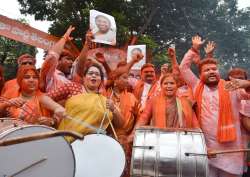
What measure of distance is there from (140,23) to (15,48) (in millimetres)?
5417

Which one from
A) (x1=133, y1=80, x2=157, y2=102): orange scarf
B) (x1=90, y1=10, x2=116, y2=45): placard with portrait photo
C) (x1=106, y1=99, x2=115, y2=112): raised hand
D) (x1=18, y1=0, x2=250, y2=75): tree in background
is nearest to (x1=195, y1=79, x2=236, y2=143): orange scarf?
(x1=106, y1=99, x2=115, y2=112): raised hand

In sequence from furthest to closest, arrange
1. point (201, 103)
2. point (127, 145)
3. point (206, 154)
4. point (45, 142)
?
point (201, 103) → point (127, 145) → point (206, 154) → point (45, 142)

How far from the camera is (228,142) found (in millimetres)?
4133

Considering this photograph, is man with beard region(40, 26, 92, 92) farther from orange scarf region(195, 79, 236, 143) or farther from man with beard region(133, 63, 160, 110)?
orange scarf region(195, 79, 236, 143)

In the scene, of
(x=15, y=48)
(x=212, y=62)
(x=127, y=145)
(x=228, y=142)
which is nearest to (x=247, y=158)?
(x=228, y=142)

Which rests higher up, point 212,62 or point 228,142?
point 212,62

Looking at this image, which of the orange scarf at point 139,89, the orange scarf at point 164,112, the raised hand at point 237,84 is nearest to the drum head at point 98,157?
the orange scarf at point 164,112

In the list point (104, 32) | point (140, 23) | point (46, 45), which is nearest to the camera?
point (104, 32)

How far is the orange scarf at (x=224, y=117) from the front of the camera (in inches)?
161

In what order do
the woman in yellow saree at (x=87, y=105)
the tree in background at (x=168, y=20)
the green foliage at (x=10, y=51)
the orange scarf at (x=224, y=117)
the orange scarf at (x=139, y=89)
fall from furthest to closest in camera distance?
the green foliage at (x=10, y=51) < the tree in background at (x=168, y=20) < the orange scarf at (x=139, y=89) < the orange scarf at (x=224, y=117) < the woman in yellow saree at (x=87, y=105)

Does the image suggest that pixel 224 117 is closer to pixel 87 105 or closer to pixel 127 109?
pixel 127 109

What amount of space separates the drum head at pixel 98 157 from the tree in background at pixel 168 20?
9884 millimetres

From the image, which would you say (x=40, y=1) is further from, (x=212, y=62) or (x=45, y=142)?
(x=45, y=142)

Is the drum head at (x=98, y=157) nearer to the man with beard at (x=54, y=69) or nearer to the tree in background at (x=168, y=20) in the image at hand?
the man with beard at (x=54, y=69)
